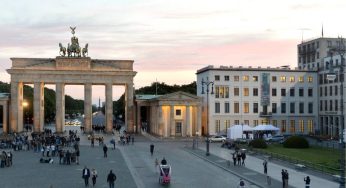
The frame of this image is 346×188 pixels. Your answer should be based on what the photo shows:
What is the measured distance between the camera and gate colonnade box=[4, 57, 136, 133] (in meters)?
98.1

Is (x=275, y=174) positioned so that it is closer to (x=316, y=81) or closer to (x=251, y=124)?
(x=251, y=124)

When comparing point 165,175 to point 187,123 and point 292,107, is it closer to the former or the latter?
point 187,123

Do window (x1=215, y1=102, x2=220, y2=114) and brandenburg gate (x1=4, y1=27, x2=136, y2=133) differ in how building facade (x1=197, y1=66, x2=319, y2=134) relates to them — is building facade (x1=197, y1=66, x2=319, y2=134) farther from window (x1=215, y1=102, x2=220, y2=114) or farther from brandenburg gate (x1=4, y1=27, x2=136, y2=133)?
brandenburg gate (x1=4, y1=27, x2=136, y2=133)

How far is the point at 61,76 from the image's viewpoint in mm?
98312

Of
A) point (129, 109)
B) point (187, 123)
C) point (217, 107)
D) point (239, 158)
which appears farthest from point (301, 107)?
point (239, 158)

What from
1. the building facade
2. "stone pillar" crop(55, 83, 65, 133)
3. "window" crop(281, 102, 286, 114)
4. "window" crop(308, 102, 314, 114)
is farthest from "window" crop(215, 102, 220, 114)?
"stone pillar" crop(55, 83, 65, 133)

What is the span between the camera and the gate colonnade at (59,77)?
322 ft

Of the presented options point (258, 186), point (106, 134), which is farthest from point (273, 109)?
point (258, 186)

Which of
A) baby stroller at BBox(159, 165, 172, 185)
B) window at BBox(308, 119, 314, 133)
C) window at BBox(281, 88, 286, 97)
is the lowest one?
baby stroller at BBox(159, 165, 172, 185)

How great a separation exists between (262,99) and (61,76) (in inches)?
1499

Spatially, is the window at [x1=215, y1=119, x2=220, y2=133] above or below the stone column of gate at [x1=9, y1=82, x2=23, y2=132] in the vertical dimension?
below

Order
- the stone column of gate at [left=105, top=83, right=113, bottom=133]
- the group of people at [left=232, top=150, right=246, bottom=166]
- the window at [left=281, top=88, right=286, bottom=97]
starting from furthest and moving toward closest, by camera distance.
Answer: the stone column of gate at [left=105, top=83, right=113, bottom=133] → the window at [left=281, top=88, right=286, bottom=97] → the group of people at [left=232, top=150, right=246, bottom=166]

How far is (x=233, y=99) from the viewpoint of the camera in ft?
317

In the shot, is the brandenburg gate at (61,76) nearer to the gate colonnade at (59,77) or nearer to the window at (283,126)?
the gate colonnade at (59,77)
